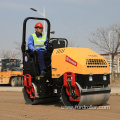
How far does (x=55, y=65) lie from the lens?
841cm

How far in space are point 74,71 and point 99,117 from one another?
5.95 feet

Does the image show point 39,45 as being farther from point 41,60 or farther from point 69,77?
point 69,77

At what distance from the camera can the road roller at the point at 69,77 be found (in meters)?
7.72

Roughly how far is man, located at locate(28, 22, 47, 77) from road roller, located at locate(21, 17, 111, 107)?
7.0 inches

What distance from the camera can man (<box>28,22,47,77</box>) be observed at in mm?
8898

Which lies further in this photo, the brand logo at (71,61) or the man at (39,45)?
the man at (39,45)

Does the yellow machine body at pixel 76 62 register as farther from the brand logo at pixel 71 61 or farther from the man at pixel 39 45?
the man at pixel 39 45

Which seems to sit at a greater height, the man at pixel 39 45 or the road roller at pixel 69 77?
the man at pixel 39 45

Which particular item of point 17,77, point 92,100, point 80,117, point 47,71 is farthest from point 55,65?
point 17,77

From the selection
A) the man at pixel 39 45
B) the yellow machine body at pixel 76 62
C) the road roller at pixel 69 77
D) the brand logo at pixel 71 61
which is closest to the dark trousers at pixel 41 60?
the man at pixel 39 45

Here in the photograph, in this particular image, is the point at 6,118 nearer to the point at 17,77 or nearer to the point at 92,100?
the point at 92,100

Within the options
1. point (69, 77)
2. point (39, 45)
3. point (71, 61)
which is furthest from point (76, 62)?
point (39, 45)

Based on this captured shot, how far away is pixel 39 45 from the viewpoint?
30.0 ft

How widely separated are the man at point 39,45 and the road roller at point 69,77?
179 millimetres
